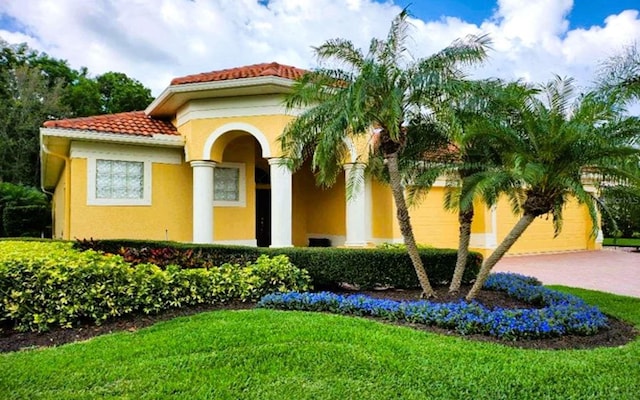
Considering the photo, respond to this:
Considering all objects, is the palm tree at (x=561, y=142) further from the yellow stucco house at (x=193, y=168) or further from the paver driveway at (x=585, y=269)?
the paver driveway at (x=585, y=269)

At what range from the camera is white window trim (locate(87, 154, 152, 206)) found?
13.3 m

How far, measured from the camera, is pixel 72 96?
38.2m

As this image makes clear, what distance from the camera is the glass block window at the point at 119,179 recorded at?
13469 mm

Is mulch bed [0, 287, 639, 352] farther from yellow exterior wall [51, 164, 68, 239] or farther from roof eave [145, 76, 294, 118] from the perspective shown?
yellow exterior wall [51, 164, 68, 239]

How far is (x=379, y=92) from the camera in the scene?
25.5 ft

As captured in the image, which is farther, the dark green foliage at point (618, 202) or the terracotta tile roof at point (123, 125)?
the terracotta tile roof at point (123, 125)

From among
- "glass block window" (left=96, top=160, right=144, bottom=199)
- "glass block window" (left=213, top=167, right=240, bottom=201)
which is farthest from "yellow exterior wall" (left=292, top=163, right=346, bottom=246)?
"glass block window" (left=96, top=160, right=144, bottom=199)

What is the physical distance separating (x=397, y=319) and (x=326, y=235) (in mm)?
10810

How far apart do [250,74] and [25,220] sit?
1746 centimetres

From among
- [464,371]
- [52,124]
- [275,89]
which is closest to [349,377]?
[464,371]

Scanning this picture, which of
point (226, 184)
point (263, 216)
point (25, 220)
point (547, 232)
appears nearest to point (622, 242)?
point (547, 232)

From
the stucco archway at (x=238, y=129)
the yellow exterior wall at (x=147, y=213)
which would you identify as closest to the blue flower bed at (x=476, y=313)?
the stucco archway at (x=238, y=129)

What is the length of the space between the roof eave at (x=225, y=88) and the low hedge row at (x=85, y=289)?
20.6ft

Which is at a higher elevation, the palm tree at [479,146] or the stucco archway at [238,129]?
the stucco archway at [238,129]
